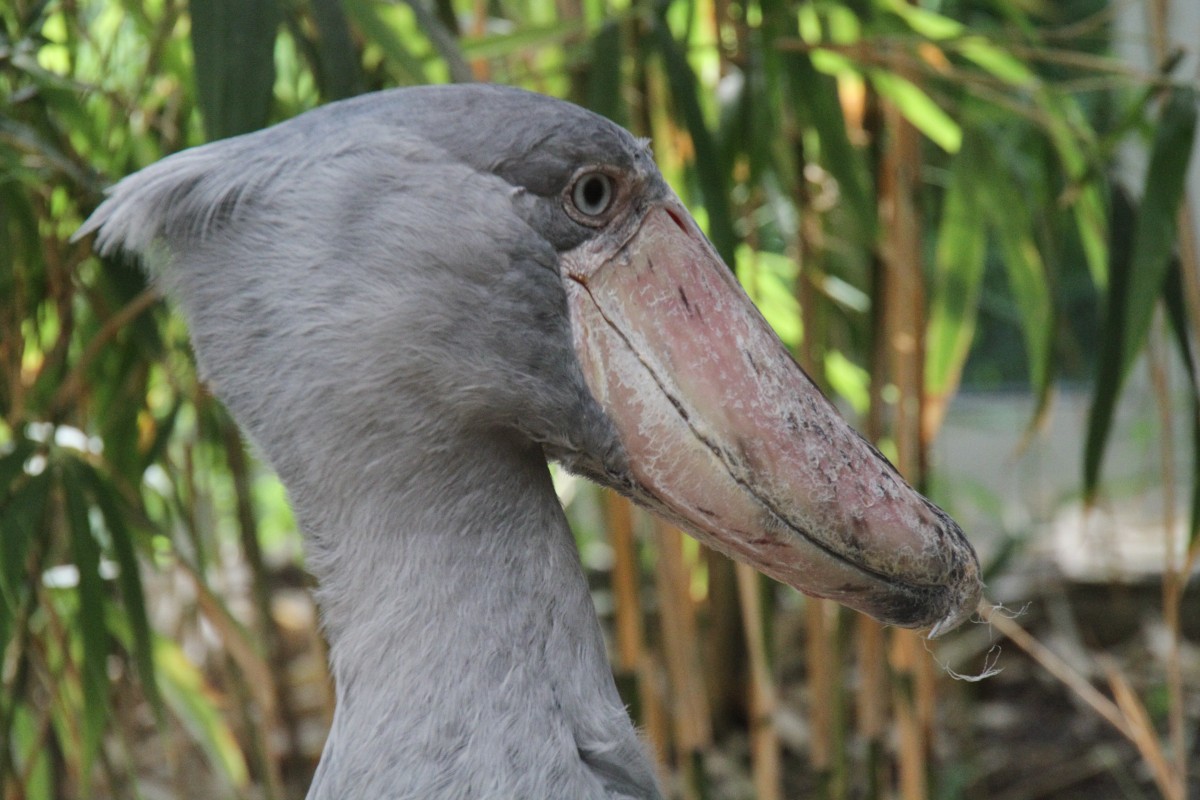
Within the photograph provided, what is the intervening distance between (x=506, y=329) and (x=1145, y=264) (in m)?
0.77

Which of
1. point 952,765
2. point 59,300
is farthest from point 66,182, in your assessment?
point 952,765

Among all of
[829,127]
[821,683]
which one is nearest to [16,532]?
[829,127]

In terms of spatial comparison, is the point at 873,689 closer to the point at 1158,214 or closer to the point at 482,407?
the point at 1158,214

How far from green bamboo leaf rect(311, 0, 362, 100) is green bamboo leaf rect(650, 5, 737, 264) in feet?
1.09

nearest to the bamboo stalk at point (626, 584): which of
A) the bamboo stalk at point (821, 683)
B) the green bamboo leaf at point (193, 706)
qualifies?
the bamboo stalk at point (821, 683)

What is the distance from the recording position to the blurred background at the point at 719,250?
4.14ft

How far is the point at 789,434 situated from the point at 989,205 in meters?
0.98

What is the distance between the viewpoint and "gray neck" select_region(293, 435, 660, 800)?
769 mm

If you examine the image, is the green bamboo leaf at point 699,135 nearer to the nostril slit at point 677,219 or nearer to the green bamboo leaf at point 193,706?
the nostril slit at point 677,219

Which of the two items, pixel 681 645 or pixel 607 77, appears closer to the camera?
pixel 607 77

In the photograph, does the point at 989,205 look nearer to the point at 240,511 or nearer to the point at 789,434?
the point at 789,434

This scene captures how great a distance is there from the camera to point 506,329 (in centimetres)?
79

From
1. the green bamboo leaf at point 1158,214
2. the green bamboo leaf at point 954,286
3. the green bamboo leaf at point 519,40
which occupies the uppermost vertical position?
the green bamboo leaf at point 519,40

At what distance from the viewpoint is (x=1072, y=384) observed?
11.2 feet
